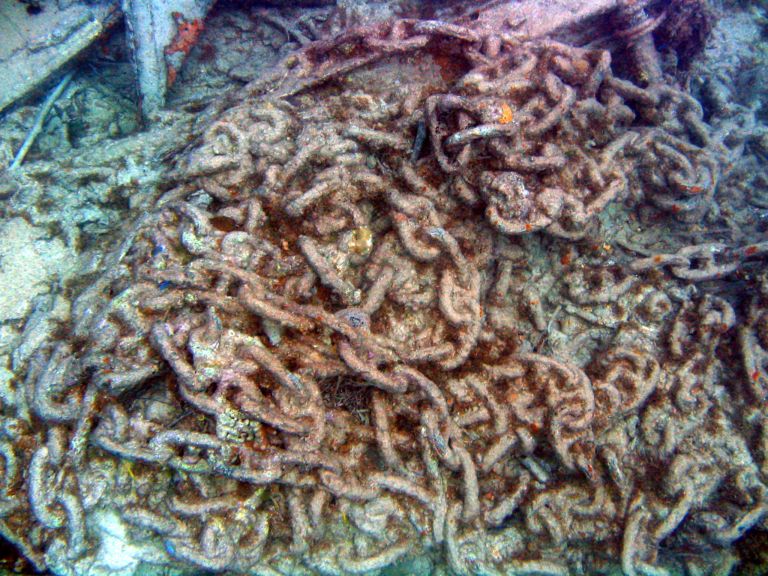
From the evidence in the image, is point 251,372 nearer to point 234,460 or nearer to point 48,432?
point 234,460

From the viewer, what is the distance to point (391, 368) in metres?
3.02

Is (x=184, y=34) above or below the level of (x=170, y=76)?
above

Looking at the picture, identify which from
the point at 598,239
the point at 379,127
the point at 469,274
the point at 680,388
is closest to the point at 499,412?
the point at 469,274

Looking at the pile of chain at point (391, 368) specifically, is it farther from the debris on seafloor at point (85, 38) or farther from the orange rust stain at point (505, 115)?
the debris on seafloor at point (85, 38)

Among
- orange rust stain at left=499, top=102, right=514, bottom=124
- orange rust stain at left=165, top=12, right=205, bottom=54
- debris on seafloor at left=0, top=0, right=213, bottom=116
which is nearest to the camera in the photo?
orange rust stain at left=499, top=102, right=514, bottom=124

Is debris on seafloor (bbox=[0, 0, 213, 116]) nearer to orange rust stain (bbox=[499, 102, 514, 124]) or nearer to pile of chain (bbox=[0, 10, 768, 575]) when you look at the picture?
pile of chain (bbox=[0, 10, 768, 575])

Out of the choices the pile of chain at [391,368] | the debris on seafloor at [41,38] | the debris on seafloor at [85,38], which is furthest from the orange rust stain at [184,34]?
the pile of chain at [391,368]

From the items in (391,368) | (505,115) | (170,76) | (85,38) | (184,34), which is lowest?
(391,368)

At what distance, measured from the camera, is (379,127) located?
3635 millimetres

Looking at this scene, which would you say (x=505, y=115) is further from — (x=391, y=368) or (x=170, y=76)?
(x=170, y=76)

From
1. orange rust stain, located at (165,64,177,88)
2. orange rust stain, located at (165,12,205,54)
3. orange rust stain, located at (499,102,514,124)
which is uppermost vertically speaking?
orange rust stain, located at (165,12,205,54)

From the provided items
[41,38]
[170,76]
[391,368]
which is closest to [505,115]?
[391,368]

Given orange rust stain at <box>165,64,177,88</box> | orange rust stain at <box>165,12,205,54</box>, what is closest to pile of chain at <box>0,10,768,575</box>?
orange rust stain at <box>165,64,177,88</box>

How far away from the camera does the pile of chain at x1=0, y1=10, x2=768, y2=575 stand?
279 cm
